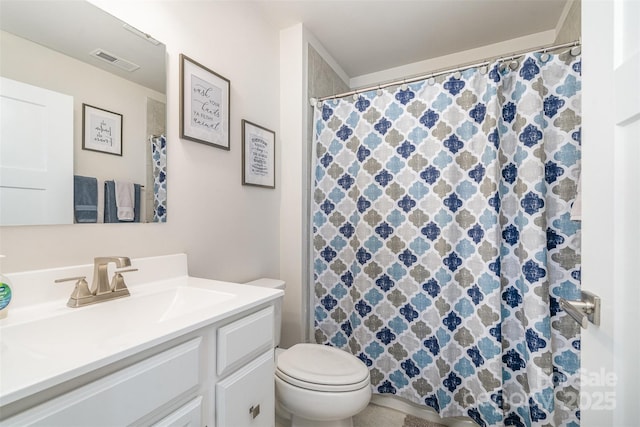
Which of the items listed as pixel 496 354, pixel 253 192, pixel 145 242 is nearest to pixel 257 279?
pixel 253 192

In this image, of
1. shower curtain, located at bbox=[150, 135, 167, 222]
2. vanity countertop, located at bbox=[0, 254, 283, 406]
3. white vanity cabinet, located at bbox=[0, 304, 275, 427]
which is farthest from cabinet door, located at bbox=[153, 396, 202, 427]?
shower curtain, located at bbox=[150, 135, 167, 222]

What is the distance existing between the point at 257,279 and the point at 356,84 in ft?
A: 6.64

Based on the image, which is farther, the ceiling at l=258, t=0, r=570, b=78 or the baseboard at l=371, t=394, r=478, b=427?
the ceiling at l=258, t=0, r=570, b=78

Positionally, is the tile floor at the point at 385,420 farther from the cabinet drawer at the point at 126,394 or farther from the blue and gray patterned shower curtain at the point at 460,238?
the cabinet drawer at the point at 126,394

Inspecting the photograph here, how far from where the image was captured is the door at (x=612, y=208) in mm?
497

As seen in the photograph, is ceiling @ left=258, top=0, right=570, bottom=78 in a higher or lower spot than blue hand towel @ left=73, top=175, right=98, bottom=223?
higher

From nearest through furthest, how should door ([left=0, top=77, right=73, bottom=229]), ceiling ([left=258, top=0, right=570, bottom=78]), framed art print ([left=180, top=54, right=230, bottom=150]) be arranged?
door ([left=0, top=77, right=73, bottom=229]), framed art print ([left=180, top=54, right=230, bottom=150]), ceiling ([left=258, top=0, right=570, bottom=78])

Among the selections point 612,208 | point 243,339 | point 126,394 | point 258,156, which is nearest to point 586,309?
point 612,208

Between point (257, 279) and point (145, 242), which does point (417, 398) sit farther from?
Answer: point (145, 242)

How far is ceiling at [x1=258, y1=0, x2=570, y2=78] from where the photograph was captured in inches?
68.2

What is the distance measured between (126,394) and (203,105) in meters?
1.20

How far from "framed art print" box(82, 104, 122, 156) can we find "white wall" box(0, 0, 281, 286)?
208mm

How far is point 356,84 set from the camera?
8.83ft

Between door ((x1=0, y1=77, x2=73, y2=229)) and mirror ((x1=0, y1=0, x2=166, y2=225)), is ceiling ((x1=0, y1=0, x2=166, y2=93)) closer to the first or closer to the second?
mirror ((x1=0, y1=0, x2=166, y2=225))
